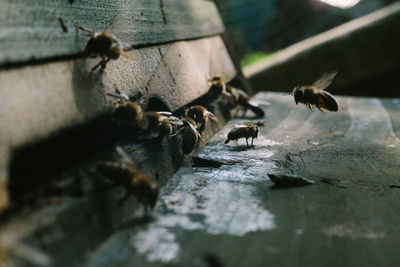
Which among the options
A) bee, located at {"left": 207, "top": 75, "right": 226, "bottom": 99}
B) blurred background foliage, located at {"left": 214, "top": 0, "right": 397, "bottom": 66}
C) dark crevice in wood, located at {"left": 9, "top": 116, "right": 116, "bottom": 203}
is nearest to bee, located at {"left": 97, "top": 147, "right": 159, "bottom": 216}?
dark crevice in wood, located at {"left": 9, "top": 116, "right": 116, "bottom": 203}

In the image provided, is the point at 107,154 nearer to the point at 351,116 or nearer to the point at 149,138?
the point at 149,138

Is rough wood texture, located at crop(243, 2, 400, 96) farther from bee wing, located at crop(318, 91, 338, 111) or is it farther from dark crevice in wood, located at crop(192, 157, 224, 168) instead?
dark crevice in wood, located at crop(192, 157, 224, 168)

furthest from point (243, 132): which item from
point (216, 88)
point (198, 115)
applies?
point (216, 88)

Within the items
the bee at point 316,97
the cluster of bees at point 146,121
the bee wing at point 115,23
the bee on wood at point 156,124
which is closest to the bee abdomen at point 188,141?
the cluster of bees at point 146,121

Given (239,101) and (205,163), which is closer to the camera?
(205,163)

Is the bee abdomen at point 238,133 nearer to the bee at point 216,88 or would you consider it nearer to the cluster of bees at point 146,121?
the cluster of bees at point 146,121

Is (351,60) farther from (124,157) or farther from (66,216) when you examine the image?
(66,216)
